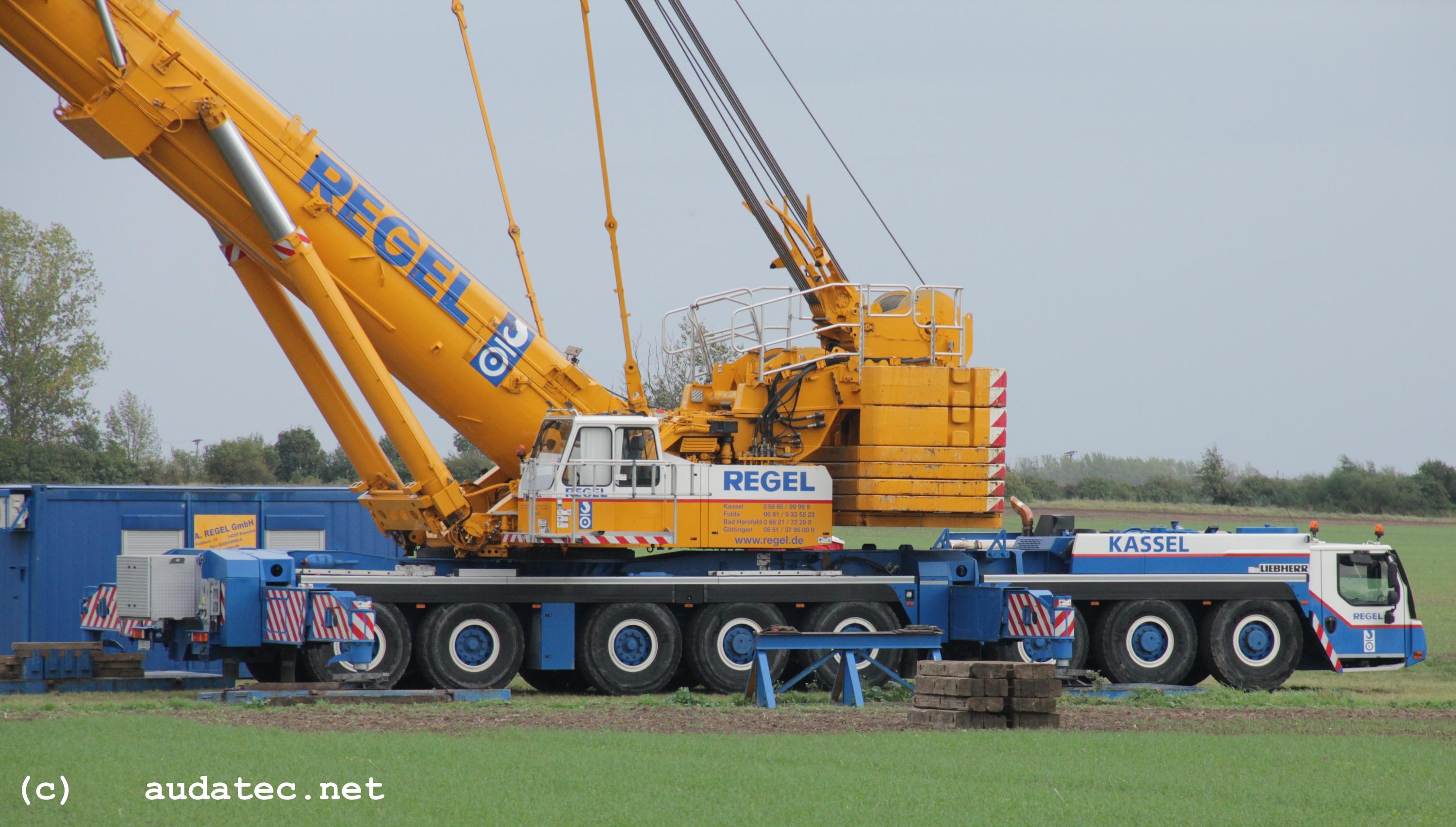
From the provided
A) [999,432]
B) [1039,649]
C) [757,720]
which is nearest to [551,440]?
[757,720]

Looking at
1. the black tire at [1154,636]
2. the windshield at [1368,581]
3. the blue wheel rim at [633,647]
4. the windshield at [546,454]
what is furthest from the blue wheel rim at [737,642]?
the windshield at [1368,581]

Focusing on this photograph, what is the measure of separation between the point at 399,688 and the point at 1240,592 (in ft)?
34.7

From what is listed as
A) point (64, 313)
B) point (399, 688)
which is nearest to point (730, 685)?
point (399, 688)

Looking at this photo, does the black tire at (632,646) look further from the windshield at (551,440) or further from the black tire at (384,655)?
the black tire at (384,655)

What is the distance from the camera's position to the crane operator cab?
19.0 m

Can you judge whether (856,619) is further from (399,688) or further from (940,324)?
(399,688)

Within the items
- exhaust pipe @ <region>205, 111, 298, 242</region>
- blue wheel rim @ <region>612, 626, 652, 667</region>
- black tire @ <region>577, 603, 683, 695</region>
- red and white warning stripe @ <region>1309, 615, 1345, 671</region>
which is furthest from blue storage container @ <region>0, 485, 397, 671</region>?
red and white warning stripe @ <region>1309, 615, 1345, 671</region>

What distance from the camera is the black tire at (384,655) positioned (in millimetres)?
18422

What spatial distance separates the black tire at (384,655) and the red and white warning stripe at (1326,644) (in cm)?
1146

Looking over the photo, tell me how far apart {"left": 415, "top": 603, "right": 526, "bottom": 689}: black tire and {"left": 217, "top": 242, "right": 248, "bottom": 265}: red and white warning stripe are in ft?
14.9

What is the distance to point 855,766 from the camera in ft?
41.9

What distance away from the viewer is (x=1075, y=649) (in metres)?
21.1

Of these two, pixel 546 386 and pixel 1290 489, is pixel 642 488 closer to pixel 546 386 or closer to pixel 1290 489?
pixel 546 386

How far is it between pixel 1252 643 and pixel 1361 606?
60.9 inches
